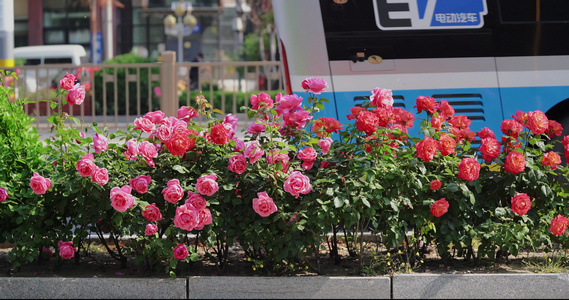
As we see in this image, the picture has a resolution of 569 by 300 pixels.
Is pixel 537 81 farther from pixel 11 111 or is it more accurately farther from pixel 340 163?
pixel 11 111

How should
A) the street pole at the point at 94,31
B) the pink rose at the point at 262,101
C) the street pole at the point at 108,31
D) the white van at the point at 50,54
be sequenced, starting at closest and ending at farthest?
the pink rose at the point at 262,101 < the white van at the point at 50,54 < the street pole at the point at 94,31 < the street pole at the point at 108,31

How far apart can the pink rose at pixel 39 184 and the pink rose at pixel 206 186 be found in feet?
3.21

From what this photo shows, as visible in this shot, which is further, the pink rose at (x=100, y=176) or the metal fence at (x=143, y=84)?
the metal fence at (x=143, y=84)

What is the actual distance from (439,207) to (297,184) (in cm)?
99

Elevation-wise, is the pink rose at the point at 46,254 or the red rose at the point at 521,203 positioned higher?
the red rose at the point at 521,203

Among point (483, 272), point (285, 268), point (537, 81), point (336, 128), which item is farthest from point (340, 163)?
point (537, 81)

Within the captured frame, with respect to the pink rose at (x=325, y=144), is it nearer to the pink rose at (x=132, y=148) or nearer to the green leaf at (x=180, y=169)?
the green leaf at (x=180, y=169)

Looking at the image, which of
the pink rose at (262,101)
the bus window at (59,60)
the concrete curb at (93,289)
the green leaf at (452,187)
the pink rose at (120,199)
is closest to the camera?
the pink rose at (120,199)

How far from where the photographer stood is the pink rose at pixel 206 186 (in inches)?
203

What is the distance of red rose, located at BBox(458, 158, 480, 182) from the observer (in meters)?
5.38

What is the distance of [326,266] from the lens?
5.82 m

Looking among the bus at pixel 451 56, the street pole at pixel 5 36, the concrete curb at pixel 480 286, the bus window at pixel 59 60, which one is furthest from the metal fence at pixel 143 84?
the bus window at pixel 59 60

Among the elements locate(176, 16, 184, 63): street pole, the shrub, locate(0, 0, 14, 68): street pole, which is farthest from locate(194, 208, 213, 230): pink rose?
locate(176, 16, 184, 63): street pole

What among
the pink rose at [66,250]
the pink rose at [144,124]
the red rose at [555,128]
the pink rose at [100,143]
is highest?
the pink rose at [144,124]
